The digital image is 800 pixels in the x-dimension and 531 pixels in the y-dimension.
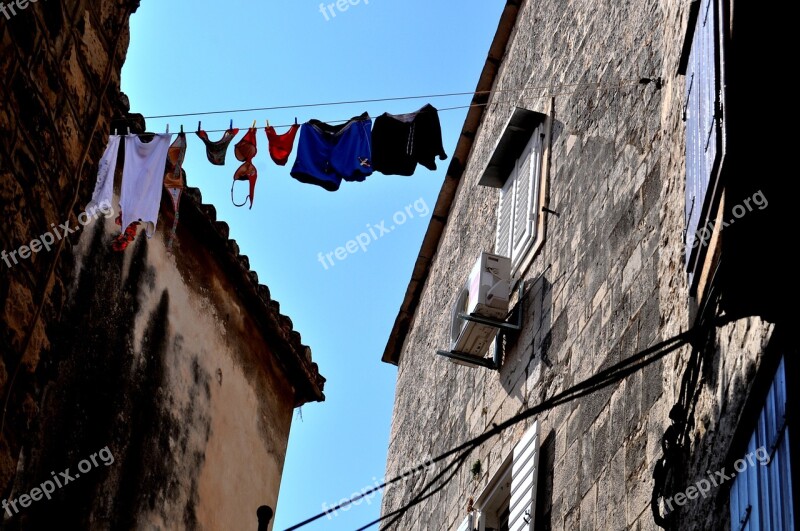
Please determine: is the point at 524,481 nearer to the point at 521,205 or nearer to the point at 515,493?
the point at 515,493

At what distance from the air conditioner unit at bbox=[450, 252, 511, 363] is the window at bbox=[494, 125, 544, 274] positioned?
23 cm

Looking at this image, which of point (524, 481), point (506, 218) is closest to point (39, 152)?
point (524, 481)

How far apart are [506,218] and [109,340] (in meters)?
3.04

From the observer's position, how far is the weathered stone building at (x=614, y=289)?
4.30m

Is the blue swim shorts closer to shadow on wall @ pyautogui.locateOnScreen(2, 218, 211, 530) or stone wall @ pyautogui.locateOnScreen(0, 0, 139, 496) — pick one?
shadow on wall @ pyautogui.locateOnScreen(2, 218, 211, 530)

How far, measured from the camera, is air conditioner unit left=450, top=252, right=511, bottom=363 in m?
8.38

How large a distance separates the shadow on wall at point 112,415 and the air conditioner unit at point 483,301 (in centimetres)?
206

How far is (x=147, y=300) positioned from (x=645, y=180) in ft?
12.1

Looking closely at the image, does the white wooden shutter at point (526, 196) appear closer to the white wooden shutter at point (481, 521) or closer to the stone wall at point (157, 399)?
the white wooden shutter at point (481, 521)

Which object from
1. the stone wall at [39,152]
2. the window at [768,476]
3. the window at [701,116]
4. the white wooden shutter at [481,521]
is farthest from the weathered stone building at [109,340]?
the window at [768,476]

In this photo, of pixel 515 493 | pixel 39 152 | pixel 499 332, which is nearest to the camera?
pixel 39 152

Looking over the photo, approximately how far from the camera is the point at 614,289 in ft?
22.6

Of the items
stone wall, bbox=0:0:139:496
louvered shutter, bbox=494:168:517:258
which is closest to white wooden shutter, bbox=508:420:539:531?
louvered shutter, bbox=494:168:517:258

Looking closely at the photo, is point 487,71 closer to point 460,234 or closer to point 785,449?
point 460,234
